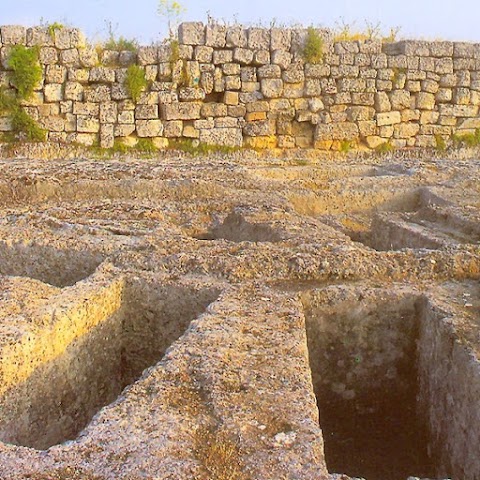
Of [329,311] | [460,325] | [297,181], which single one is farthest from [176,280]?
[297,181]

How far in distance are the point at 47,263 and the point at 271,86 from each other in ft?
29.0

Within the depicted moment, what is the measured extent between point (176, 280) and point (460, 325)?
3.79 feet

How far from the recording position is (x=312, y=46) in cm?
1138

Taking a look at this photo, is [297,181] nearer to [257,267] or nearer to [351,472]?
[257,267]

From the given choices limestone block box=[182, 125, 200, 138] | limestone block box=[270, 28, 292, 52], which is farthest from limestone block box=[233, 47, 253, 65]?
limestone block box=[182, 125, 200, 138]

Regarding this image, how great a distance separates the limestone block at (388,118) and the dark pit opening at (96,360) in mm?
9922

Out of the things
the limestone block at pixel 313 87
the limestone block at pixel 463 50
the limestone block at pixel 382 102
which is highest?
the limestone block at pixel 463 50

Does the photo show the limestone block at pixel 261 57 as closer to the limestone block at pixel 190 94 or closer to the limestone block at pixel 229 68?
Result: the limestone block at pixel 229 68

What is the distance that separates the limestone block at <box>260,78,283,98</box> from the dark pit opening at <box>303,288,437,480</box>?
9163 mm

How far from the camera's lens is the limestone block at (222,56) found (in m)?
11.2

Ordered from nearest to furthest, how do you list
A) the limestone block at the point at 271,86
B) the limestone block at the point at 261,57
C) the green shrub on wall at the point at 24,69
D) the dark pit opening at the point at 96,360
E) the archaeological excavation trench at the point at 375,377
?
1. the dark pit opening at the point at 96,360
2. the archaeological excavation trench at the point at 375,377
3. the green shrub on wall at the point at 24,69
4. the limestone block at the point at 261,57
5. the limestone block at the point at 271,86

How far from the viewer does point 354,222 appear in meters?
4.49

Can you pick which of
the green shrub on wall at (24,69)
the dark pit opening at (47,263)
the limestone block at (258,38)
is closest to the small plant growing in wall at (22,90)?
the green shrub on wall at (24,69)

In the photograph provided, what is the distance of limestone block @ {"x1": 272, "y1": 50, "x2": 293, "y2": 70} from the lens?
11.3m
